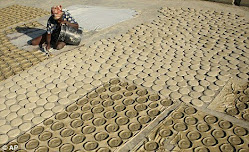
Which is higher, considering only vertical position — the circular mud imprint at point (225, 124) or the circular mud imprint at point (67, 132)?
the circular mud imprint at point (225, 124)

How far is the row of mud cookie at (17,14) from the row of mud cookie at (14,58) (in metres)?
1.34

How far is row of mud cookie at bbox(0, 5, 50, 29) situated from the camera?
6.93 meters

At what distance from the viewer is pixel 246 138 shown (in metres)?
3.03

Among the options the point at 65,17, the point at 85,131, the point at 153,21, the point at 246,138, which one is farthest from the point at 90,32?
the point at 246,138

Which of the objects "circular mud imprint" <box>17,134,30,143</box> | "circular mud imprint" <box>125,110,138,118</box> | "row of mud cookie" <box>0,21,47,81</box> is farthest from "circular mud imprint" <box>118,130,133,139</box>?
"row of mud cookie" <box>0,21,47,81</box>

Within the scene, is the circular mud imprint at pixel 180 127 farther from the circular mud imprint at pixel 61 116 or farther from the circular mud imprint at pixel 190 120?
the circular mud imprint at pixel 61 116

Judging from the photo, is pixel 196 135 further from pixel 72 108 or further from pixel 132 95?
pixel 72 108

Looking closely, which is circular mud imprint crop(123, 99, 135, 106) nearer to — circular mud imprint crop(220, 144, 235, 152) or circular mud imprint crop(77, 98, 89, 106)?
circular mud imprint crop(77, 98, 89, 106)

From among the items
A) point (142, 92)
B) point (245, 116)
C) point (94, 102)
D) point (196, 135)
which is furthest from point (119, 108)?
point (245, 116)

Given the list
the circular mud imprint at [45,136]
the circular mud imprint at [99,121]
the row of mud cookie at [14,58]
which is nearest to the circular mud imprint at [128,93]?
the circular mud imprint at [99,121]

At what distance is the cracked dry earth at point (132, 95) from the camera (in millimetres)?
3068

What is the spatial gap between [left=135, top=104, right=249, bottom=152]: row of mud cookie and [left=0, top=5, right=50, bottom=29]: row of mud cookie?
5285mm

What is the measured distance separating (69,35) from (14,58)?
1.15m

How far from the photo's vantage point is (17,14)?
7492 mm
